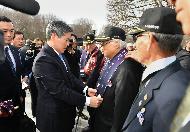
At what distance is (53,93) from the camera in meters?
4.10

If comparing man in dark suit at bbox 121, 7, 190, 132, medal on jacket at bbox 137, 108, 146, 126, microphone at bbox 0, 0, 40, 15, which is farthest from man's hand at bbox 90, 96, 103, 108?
microphone at bbox 0, 0, 40, 15

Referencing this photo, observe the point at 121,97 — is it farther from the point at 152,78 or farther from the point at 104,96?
the point at 152,78

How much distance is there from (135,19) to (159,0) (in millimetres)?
2882

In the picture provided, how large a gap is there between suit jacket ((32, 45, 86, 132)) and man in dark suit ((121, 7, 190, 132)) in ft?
4.98

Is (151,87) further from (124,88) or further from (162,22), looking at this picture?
(124,88)

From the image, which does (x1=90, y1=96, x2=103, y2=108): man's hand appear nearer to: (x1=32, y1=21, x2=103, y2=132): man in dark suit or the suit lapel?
(x1=32, y1=21, x2=103, y2=132): man in dark suit

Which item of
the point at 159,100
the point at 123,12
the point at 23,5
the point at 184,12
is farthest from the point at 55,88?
the point at 123,12

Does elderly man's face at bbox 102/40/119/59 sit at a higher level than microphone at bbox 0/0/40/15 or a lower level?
lower

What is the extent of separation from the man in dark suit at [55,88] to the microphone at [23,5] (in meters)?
3.09

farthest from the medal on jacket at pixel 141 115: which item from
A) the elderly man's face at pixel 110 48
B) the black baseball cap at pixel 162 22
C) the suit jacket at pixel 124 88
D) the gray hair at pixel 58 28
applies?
the gray hair at pixel 58 28

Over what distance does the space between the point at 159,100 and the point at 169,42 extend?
2.09 feet

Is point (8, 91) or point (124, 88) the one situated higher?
point (124, 88)

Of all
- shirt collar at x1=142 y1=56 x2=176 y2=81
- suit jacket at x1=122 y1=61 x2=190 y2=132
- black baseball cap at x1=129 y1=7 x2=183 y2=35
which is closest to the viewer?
suit jacket at x1=122 y1=61 x2=190 y2=132

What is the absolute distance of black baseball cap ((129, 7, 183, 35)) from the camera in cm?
252
